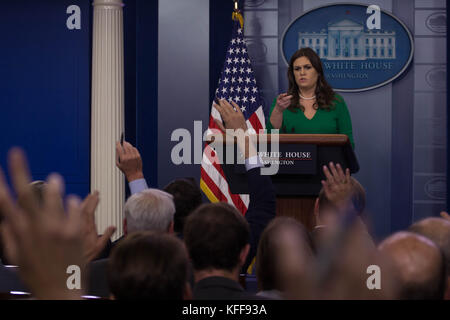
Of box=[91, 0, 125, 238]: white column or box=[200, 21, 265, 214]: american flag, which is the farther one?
box=[91, 0, 125, 238]: white column

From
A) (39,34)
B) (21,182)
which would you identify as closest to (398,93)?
(39,34)

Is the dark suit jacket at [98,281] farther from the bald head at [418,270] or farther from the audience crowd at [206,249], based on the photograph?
the bald head at [418,270]

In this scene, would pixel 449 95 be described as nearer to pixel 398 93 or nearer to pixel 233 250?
pixel 398 93

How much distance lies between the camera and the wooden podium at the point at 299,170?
292 cm

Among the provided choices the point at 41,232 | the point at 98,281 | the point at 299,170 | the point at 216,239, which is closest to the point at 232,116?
the point at 216,239

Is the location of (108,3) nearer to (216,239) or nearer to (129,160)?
(129,160)

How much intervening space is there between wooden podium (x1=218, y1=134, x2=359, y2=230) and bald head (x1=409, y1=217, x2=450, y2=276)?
42.3 inches

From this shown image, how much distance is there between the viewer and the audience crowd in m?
0.51

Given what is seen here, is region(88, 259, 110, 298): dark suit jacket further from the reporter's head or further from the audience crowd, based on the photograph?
the reporter's head

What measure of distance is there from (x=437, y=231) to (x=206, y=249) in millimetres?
731

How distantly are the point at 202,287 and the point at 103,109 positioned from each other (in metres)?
4.47

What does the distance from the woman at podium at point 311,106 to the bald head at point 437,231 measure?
176cm

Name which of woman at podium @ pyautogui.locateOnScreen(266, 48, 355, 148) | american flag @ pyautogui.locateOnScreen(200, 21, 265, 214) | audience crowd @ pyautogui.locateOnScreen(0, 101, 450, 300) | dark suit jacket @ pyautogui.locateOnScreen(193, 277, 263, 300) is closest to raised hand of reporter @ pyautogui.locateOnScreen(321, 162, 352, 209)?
A: audience crowd @ pyautogui.locateOnScreen(0, 101, 450, 300)

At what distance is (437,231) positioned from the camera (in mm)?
1796
